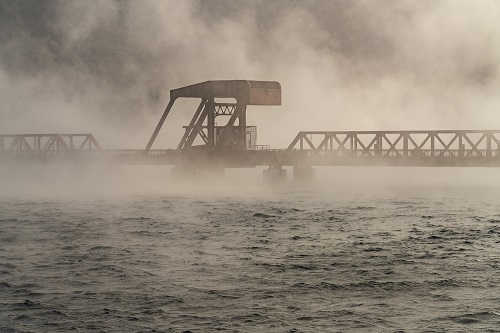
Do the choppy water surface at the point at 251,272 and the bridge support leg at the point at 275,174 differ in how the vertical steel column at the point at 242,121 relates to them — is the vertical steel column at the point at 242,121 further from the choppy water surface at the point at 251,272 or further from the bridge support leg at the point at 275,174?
the choppy water surface at the point at 251,272

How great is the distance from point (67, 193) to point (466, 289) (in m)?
72.5

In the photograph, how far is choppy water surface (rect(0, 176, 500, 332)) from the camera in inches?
1105

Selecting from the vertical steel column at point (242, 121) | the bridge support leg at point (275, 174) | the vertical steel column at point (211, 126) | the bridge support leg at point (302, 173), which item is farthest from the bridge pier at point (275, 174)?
the vertical steel column at point (211, 126)

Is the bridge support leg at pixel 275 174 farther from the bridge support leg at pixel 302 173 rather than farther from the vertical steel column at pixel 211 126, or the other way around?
the vertical steel column at pixel 211 126

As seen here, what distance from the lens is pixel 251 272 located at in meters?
36.5

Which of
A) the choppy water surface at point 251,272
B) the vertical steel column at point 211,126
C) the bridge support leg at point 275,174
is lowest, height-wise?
the choppy water surface at point 251,272

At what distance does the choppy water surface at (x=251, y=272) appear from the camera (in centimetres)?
2806

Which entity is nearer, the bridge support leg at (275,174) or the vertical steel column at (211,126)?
the vertical steel column at (211,126)

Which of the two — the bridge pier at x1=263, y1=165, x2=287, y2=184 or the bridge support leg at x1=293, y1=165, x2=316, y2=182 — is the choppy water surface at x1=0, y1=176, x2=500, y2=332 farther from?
the bridge support leg at x1=293, y1=165, x2=316, y2=182

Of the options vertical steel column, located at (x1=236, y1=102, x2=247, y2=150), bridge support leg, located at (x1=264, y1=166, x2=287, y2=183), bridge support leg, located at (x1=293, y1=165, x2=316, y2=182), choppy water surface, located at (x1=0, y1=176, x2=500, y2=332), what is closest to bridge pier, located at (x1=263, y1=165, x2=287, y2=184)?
bridge support leg, located at (x1=264, y1=166, x2=287, y2=183)

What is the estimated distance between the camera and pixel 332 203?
257ft

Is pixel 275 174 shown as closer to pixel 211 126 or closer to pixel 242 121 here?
pixel 242 121

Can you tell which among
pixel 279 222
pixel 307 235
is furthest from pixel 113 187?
pixel 307 235

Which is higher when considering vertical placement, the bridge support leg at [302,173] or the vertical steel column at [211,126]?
the vertical steel column at [211,126]
